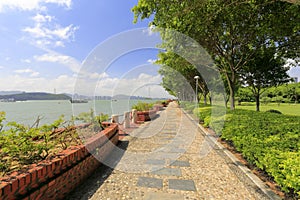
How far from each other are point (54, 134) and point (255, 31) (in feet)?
26.9

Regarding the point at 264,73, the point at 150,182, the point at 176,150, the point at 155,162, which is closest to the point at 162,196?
the point at 150,182

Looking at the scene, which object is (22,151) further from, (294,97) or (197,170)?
(294,97)

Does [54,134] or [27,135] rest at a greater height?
[27,135]

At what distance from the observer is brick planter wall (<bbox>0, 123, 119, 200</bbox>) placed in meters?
1.88

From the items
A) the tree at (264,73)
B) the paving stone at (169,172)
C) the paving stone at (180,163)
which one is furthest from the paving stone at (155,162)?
the tree at (264,73)

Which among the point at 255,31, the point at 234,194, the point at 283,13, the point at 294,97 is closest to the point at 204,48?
the point at 255,31

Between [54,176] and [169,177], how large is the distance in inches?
82.5

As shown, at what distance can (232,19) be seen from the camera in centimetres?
653

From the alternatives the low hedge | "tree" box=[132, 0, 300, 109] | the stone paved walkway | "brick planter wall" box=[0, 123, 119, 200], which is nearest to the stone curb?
the stone paved walkway

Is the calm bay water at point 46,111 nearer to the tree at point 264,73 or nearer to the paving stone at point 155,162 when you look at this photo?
the paving stone at point 155,162

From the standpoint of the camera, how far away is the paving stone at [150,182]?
309 cm

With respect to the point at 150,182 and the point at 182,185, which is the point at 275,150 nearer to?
the point at 182,185

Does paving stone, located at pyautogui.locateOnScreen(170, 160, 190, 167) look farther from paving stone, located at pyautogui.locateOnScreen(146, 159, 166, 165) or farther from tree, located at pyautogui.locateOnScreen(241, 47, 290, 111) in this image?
tree, located at pyautogui.locateOnScreen(241, 47, 290, 111)

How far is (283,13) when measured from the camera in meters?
5.42
